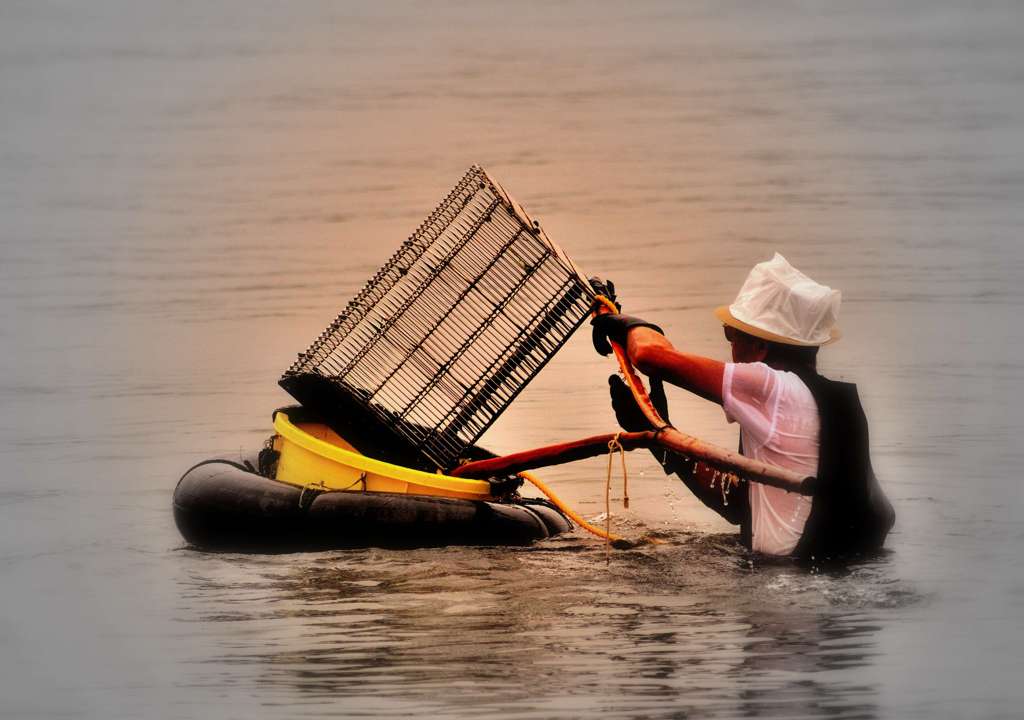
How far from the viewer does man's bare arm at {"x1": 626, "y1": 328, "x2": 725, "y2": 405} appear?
1029 cm

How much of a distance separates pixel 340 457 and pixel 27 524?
213 centimetres

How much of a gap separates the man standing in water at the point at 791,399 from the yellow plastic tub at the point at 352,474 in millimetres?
1234

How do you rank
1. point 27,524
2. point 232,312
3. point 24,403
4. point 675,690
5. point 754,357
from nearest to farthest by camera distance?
1. point 675,690
2. point 754,357
3. point 27,524
4. point 24,403
5. point 232,312

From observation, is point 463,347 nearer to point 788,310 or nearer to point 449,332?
point 449,332

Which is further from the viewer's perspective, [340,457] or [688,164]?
[688,164]

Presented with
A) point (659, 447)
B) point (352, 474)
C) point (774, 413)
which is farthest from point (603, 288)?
point (352, 474)

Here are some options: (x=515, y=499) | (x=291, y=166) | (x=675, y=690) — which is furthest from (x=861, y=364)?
(x=291, y=166)

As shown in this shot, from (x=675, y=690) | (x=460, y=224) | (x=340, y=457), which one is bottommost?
(x=675, y=690)

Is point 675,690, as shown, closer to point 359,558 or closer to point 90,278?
point 359,558

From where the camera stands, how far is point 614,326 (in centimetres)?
1085

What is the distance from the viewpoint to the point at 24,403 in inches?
565

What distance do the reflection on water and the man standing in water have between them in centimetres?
29

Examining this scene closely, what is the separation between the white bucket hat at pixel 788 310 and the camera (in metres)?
10.3

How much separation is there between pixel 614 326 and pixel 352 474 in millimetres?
1589
